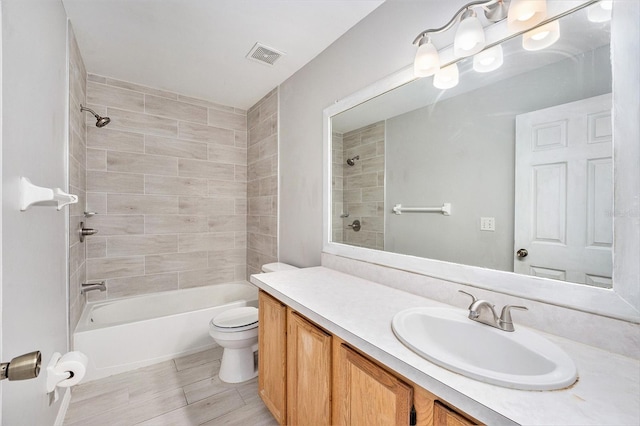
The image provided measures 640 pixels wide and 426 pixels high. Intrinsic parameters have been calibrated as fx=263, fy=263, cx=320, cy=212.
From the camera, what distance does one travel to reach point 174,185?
2895 millimetres

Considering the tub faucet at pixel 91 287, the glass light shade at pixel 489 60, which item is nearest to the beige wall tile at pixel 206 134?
the tub faucet at pixel 91 287

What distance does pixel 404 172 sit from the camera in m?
1.55

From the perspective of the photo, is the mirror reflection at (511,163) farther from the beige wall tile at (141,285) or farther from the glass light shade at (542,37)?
the beige wall tile at (141,285)

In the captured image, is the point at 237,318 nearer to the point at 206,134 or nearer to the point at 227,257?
the point at 227,257

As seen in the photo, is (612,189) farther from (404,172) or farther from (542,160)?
(404,172)

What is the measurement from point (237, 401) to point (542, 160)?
214cm

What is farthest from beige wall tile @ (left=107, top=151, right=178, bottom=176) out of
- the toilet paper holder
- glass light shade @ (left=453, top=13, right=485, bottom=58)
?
glass light shade @ (left=453, top=13, right=485, bottom=58)

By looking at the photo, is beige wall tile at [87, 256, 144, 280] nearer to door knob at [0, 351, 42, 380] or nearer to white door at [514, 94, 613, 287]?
door knob at [0, 351, 42, 380]

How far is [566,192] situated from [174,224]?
3.17m

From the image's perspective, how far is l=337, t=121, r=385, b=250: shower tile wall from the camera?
5.57 ft

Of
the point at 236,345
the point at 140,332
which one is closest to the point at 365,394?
the point at 236,345

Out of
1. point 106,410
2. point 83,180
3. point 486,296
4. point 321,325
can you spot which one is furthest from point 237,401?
point 83,180

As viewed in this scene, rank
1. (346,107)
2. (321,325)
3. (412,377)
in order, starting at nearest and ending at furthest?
(412,377) → (321,325) → (346,107)

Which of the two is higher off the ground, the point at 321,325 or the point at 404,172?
the point at 404,172
